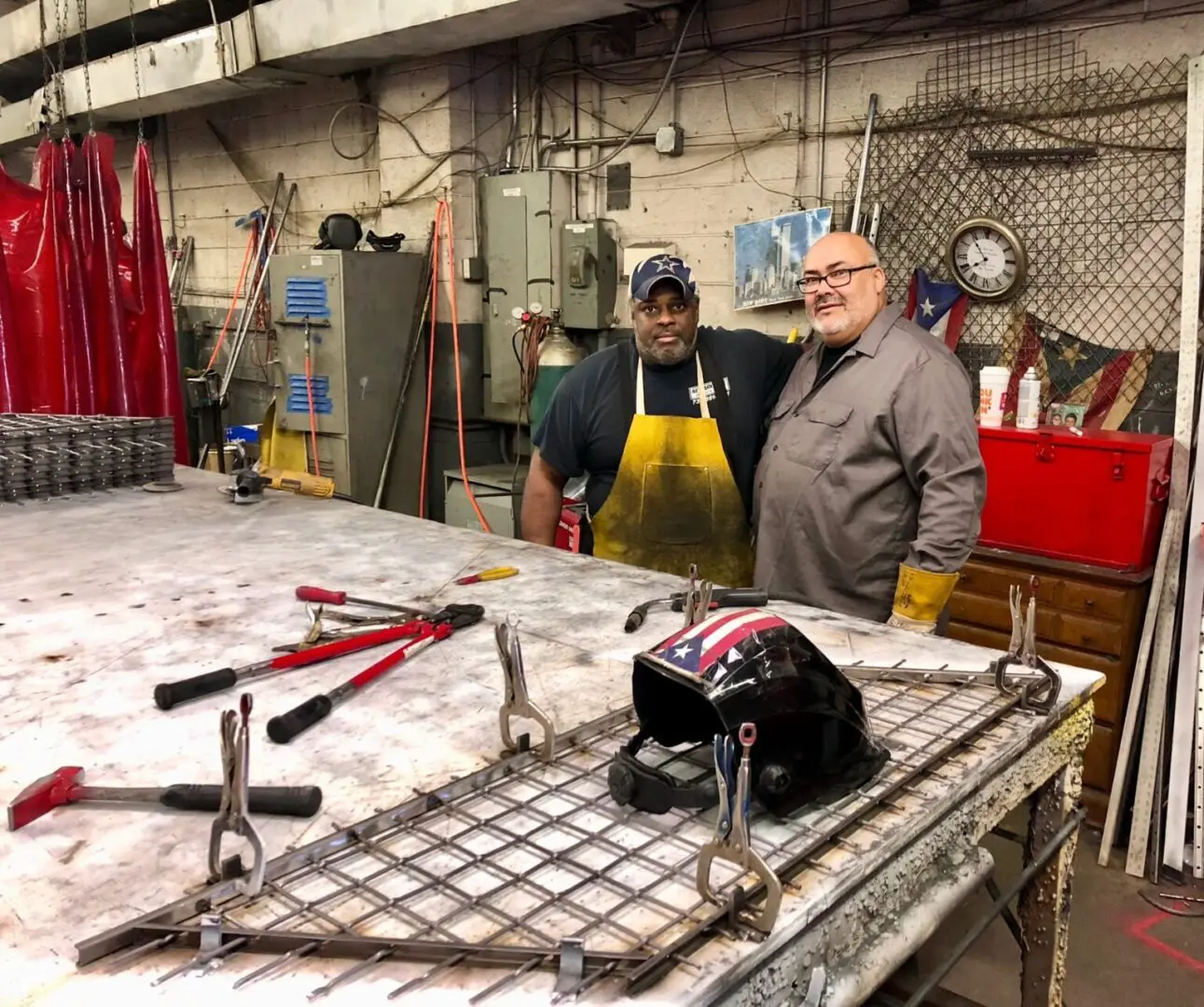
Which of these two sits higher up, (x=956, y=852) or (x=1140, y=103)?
(x=1140, y=103)

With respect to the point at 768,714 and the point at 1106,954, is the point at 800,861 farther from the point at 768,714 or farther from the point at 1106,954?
the point at 1106,954

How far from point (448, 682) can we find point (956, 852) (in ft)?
2.25

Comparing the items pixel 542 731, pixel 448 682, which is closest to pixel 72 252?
pixel 448 682

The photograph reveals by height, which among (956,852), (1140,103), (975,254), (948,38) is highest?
(948,38)

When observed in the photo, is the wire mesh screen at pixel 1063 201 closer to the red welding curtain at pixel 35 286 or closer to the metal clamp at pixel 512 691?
the metal clamp at pixel 512 691

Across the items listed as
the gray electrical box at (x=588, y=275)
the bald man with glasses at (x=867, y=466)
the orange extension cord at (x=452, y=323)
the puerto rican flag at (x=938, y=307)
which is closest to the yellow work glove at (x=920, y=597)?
the bald man with glasses at (x=867, y=466)

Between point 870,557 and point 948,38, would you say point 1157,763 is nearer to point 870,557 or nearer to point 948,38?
point 870,557

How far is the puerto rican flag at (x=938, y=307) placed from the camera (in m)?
3.28

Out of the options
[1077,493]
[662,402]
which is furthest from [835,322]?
[1077,493]

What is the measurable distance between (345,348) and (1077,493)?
306 centimetres

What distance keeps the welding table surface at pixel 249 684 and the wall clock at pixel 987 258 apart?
1920 millimetres

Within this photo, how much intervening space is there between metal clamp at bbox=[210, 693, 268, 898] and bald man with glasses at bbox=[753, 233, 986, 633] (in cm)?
140

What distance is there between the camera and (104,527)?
2268 millimetres

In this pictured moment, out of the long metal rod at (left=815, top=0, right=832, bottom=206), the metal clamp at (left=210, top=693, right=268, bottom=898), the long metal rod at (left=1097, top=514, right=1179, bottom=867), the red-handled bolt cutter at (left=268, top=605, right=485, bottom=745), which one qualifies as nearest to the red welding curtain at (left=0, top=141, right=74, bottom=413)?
the red-handled bolt cutter at (left=268, top=605, right=485, bottom=745)
